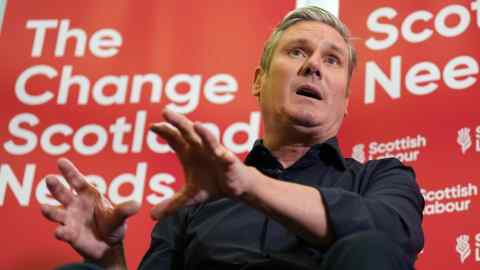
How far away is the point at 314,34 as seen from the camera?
1374 millimetres

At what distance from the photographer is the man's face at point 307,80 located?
1300 mm

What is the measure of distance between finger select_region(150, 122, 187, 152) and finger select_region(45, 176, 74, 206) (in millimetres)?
233

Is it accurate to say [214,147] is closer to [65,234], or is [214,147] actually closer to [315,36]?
[65,234]

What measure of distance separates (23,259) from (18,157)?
0.80 feet

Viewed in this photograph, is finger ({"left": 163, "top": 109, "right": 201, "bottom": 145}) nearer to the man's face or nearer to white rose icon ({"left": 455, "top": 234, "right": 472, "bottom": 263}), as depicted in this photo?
the man's face

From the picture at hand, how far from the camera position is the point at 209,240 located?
1145 mm

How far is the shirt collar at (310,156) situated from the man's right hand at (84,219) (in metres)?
0.31

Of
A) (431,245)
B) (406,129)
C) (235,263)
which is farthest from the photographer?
(406,129)

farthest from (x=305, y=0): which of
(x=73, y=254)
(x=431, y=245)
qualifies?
(x=73, y=254)

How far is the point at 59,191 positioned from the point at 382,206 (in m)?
0.41

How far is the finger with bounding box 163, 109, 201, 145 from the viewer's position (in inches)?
33.1

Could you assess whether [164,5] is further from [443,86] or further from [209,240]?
[209,240]

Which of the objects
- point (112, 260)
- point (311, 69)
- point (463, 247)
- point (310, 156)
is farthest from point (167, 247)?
point (463, 247)

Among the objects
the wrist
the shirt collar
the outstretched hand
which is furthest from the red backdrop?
the outstretched hand
